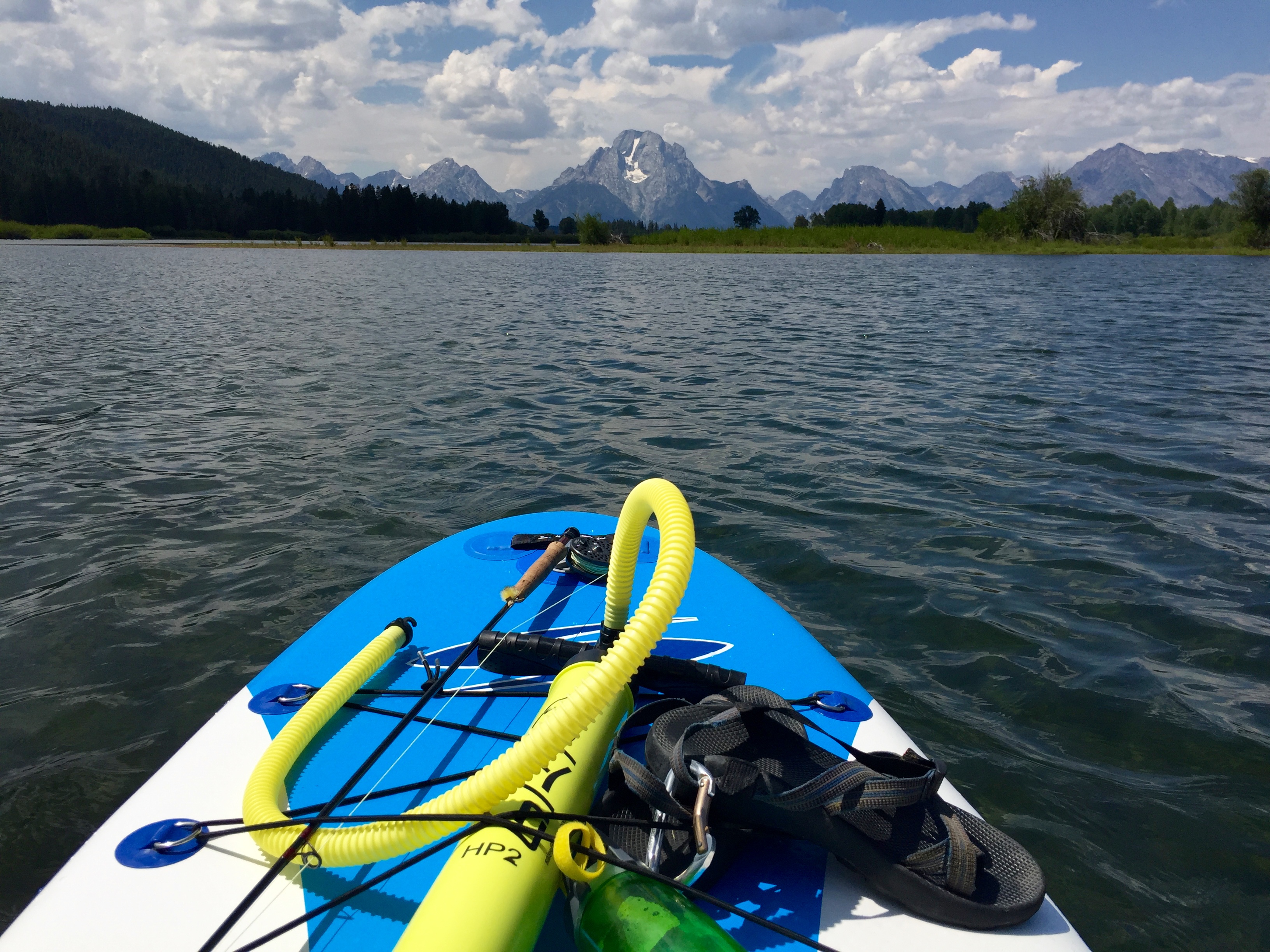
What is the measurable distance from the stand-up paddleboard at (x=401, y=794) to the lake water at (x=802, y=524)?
34.8 inches

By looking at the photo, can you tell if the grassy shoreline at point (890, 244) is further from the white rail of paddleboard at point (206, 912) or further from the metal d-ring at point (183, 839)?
the metal d-ring at point (183, 839)

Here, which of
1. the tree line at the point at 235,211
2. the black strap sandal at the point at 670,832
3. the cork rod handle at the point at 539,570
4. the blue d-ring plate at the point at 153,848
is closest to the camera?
the black strap sandal at the point at 670,832

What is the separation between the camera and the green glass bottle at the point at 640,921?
56.9 inches

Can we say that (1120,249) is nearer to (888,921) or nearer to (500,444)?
(500,444)

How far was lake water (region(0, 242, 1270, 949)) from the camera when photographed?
306 centimetres

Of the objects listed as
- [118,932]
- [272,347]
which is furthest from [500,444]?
[272,347]

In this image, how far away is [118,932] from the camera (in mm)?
1756

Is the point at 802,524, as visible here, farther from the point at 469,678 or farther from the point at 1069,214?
the point at 1069,214

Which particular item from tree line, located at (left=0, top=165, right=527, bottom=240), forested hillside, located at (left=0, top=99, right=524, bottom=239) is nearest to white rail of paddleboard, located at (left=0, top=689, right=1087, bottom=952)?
tree line, located at (left=0, top=165, right=527, bottom=240)

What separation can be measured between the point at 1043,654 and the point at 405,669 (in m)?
3.35

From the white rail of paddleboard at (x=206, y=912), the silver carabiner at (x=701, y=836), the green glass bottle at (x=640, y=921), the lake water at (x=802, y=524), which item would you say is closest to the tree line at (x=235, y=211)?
the lake water at (x=802, y=524)

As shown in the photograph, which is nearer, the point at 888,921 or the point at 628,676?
the point at 628,676

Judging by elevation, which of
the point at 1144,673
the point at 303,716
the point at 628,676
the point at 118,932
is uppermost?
the point at 628,676

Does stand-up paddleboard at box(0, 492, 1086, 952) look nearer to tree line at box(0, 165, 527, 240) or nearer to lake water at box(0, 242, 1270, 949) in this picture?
lake water at box(0, 242, 1270, 949)
